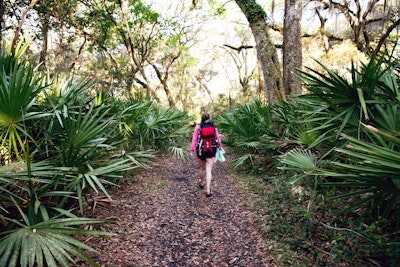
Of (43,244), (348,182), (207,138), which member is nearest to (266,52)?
(207,138)

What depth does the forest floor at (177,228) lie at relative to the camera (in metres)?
3.53

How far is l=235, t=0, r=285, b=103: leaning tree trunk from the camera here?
8047 mm

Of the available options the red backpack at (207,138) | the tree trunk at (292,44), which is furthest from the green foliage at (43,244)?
the tree trunk at (292,44)

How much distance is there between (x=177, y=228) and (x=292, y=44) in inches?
239

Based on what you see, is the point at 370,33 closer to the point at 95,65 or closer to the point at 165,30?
the point at 165,30

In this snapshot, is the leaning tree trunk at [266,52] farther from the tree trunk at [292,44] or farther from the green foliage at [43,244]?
the green foliage at [43,244]

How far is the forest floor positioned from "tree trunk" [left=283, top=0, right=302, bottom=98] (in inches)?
137

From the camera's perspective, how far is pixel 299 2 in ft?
25.2

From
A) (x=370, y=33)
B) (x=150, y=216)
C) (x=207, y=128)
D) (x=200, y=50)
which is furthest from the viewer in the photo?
(x=200, y=50)

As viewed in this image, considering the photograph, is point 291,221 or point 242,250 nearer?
point 242,250

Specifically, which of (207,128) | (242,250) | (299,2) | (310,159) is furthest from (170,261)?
(299,2)

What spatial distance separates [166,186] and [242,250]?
128 inches

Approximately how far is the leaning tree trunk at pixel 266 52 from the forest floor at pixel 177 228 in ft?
10.6

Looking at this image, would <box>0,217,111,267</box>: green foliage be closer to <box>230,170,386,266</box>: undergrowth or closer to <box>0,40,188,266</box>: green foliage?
<box>0,40,188,266</box>: green foliage
